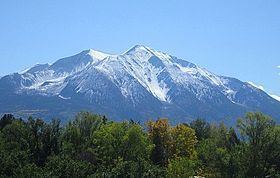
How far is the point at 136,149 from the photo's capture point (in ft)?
315

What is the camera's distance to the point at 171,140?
361 feet

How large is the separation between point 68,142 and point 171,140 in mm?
23333

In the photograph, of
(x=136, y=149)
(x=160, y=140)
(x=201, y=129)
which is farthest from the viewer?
(x=201, y=129)

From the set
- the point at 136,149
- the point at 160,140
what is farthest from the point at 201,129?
the point at 136,149

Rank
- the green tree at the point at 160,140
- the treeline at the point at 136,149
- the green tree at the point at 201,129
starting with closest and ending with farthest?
the treeline at the point at 136,149 → the green tree at the point at 160,140 → the green tree at the point at 201,129

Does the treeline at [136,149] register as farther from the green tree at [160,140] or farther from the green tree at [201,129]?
the green tree at [201,129]

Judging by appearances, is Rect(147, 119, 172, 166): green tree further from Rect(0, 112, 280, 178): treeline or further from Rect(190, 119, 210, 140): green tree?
Rect(190, 119, 210, 140): green tree

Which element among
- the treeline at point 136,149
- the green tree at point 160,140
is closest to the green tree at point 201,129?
the treeline at point 136,149

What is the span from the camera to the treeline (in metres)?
73.6

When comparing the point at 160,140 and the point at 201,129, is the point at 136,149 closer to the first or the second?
the point at 160,140

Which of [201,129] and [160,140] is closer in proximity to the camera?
[160,140]

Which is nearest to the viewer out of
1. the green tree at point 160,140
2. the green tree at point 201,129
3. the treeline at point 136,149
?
the treeline at point 136,149

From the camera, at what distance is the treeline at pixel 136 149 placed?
7362cm

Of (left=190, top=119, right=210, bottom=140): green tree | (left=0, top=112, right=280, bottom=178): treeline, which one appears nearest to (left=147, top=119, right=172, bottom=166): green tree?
(left=0, top=112, right=280, bottom=178): treeline
